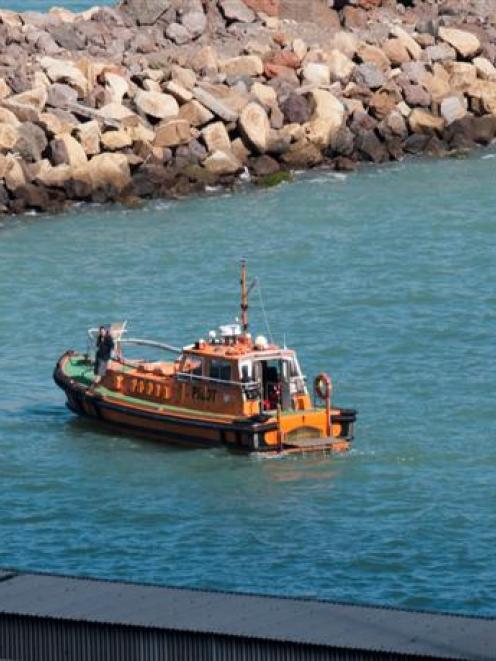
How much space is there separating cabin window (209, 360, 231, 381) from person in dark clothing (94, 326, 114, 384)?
8.86ft

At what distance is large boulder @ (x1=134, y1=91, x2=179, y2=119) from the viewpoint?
2327 inches

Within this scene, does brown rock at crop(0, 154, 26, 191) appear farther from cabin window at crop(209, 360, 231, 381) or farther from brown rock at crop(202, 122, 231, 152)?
cabin window at crop(209, 360, 231, 381)

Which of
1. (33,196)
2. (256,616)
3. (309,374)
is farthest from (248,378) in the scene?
(33,196)

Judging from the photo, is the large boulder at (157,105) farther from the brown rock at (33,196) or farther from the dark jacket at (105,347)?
the dark jacket at (105,347)

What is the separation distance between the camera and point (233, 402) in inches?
1355

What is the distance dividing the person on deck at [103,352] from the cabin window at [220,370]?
2699 millimetres

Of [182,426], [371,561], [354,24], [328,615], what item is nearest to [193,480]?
[182,426]

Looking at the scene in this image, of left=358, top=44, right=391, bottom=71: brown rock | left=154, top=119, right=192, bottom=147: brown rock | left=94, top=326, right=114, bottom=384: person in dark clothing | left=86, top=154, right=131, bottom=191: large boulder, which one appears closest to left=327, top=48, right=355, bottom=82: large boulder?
left=358, top=44, right=391, bottom=71: brown rock

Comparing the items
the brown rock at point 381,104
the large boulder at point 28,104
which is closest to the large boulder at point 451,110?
the brown rock at point 381,104

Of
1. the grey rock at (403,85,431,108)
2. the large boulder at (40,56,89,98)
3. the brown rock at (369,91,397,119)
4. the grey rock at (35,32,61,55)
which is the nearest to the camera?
the large boulder at (40,56,89,98)

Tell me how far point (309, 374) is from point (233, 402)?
5.10m

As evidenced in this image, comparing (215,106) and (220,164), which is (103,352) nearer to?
(220,164)

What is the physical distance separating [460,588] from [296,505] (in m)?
4.25

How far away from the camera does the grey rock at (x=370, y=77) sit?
6331 cm
